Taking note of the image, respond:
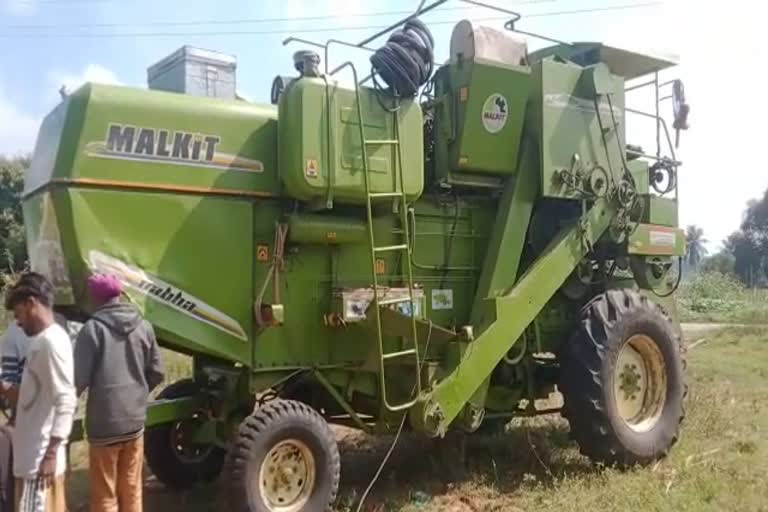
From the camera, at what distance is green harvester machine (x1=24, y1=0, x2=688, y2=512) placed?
4.97 metres

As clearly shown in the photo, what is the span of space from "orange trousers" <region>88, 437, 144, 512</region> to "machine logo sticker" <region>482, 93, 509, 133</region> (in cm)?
344

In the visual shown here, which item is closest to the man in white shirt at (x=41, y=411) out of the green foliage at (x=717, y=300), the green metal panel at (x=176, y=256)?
the green metal panel at (x=176, y=256)

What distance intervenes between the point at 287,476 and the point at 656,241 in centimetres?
406

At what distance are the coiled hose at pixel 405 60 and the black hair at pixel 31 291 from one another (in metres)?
2.62

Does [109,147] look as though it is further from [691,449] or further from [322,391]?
[691,449]

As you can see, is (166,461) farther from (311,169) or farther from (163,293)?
(311,169)

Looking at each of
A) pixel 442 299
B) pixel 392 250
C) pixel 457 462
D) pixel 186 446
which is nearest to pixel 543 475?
pixel 457 462

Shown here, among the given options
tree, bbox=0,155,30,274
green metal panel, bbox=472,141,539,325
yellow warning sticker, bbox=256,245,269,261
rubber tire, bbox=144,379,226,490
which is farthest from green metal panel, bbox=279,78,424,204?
tree, bbox=0,155,30,274

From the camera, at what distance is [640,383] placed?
6922mm

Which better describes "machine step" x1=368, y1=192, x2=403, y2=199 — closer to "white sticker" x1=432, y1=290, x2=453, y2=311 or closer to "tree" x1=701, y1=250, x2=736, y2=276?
"white sticker" x1=432, y1=290, x2=453, y2=311

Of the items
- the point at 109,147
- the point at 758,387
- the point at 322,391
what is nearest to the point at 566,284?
the point at 322,391

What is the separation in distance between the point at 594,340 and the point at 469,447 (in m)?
1.72

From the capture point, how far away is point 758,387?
35.6 feet

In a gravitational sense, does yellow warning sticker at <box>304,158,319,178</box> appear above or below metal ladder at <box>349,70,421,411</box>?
above
